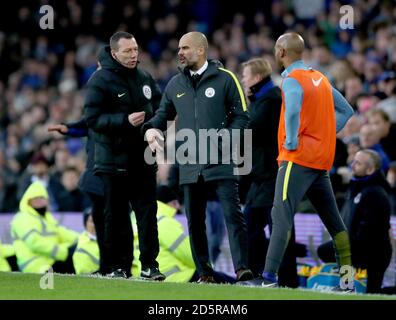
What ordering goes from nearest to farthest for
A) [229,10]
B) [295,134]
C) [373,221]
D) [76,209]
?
[295,134] < [373,221] < [76,209] < [229,10]

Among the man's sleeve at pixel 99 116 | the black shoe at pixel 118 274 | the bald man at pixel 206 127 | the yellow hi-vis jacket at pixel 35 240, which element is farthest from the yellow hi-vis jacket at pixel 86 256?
the bald man at pixel 206 127

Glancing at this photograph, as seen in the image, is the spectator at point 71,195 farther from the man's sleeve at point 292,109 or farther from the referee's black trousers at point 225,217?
the man's sleeve at point 292,109

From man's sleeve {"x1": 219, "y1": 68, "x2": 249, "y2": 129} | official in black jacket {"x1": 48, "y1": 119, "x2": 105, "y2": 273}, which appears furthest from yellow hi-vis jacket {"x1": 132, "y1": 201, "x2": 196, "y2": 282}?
man's sleeve {"x1": 219, "y1": 68, "x2": 249, "y2": 129}

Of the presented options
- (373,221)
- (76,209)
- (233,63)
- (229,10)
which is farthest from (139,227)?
(229,10)

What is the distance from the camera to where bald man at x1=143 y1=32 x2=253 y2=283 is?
10523 millimetres

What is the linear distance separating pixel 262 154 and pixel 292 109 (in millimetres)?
1899

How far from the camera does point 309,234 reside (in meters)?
13.8

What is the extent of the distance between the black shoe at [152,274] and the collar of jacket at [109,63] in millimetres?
1809

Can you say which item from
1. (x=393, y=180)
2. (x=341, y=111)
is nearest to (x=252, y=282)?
(x=341, y=111)

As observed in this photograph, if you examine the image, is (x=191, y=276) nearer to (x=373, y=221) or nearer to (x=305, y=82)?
(x=373, y=221)

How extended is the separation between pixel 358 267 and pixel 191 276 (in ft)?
5.69

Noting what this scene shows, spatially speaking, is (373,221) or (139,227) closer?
(139,227)

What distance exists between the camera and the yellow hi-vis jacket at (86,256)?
45.3ft

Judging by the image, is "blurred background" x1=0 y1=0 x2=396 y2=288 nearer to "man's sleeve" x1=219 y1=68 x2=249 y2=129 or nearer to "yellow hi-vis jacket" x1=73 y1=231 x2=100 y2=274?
"yellow hi-vis jacket" x1=73 y1=231 x2=100 y2=274
